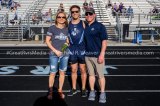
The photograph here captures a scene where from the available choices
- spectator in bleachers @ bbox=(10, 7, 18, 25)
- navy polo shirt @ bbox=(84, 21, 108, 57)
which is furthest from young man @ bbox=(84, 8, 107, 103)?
spectator in bleachers @ bbox=(10, 7, 18, 25)

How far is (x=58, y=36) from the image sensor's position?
714cm

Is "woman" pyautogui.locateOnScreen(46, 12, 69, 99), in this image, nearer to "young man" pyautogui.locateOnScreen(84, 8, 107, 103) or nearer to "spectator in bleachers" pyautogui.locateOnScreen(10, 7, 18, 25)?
"young man" pyautogui.locateOnScreen(84, 8, 107, 103)

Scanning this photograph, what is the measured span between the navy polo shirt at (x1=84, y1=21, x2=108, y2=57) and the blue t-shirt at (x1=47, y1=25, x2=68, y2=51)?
419 mm

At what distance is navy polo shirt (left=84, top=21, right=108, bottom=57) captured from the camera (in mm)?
6938

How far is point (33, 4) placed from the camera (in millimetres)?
30047

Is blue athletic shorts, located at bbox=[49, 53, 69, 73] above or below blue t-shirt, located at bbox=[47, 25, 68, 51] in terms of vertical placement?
below

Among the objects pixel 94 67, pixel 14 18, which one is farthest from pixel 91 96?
pixel 14 18

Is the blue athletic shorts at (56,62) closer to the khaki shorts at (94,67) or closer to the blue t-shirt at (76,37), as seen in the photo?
the blue t-shirt at (76,37)

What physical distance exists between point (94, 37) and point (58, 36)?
2.34 feet

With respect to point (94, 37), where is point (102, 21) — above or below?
above

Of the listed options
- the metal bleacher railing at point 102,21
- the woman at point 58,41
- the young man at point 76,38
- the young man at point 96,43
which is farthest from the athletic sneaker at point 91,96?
the metal bleacher railing at point 102,21

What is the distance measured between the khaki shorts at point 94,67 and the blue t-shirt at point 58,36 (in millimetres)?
583

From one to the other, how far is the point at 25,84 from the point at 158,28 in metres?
16.0

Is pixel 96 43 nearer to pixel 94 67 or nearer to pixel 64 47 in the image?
pixel 94 67
